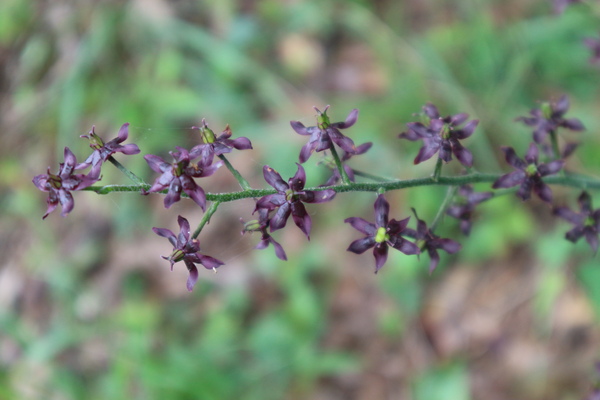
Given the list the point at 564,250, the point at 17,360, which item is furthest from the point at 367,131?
the point at 17,360

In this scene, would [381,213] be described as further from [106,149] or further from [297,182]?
[106,149]

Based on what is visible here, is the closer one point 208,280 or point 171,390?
point 171,390

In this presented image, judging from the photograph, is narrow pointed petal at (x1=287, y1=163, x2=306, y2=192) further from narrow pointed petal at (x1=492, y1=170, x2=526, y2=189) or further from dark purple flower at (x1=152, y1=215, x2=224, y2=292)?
narrow pointed petal at (x1=492, y1=170, x2=526, y2=189)

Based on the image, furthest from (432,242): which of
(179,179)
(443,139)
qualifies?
(179,179)

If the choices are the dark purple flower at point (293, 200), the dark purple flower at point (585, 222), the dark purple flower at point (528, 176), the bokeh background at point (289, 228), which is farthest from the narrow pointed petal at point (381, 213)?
the bokeh background at point (289, 228)

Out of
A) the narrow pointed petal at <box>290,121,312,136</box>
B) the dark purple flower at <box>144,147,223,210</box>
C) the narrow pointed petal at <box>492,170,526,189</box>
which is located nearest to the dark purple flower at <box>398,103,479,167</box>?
the narrow pointed petal at <box>492,170,526,189</box>

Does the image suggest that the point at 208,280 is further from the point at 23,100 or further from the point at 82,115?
the point at 23,100
